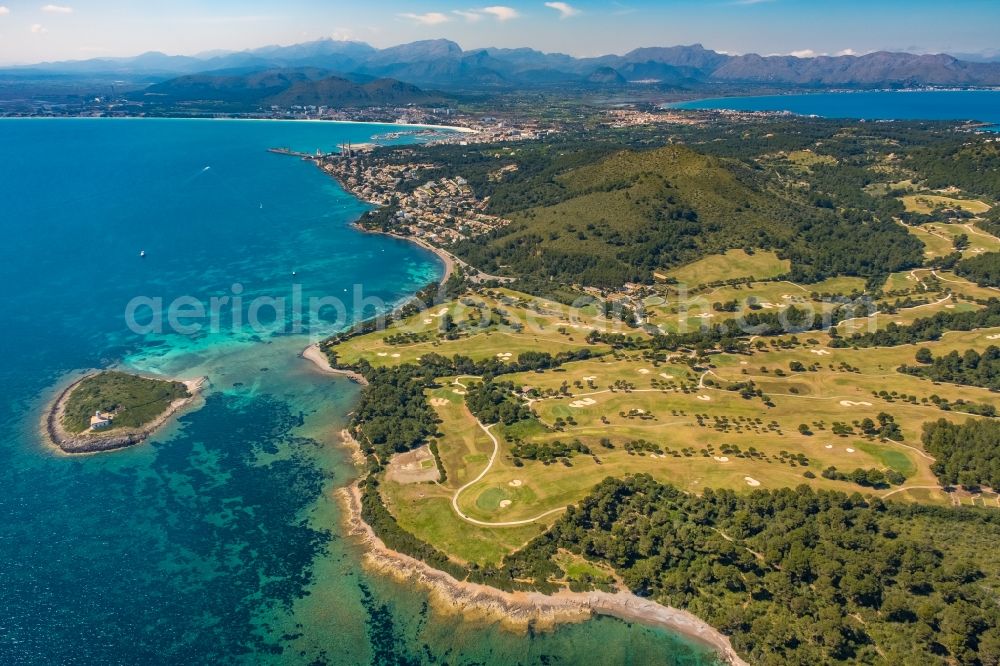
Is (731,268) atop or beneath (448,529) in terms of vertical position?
atop

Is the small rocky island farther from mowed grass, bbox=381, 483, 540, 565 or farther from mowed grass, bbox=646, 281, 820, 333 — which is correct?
mowed grass, bbox=646, 281, 820, 333

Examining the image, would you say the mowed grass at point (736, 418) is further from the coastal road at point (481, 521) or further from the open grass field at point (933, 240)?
the open grass field at point (933, 240)

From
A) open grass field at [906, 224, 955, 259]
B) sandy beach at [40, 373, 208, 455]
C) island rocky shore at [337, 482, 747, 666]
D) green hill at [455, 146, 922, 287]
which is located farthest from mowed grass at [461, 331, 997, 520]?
sandy beach at [40, 373, 208, 455]

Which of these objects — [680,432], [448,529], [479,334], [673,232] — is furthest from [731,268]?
[448,529]

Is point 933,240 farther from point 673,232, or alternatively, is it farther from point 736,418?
point 736,418

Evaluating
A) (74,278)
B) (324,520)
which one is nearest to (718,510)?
(324,520)

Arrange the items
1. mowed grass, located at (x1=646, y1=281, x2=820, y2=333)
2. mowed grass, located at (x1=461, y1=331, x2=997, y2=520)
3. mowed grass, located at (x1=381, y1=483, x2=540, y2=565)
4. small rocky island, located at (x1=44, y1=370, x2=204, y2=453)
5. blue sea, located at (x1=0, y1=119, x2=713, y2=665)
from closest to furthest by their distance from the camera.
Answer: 1. blue sea, located at (x1=0, y1=119, x2=713, y2=665)
2. mowed grass, located at (x1=381, y1=483, x2=540, y2=565)
3. mowed grass, located at (x1=461, y1=331, x2=997, y2=520)
4. small rocky island, located at (x1=44, y1=370, x2=204, y2=453)
5. mowed grass, located at (x1=646, y1=281, x2=820, y2=333)
